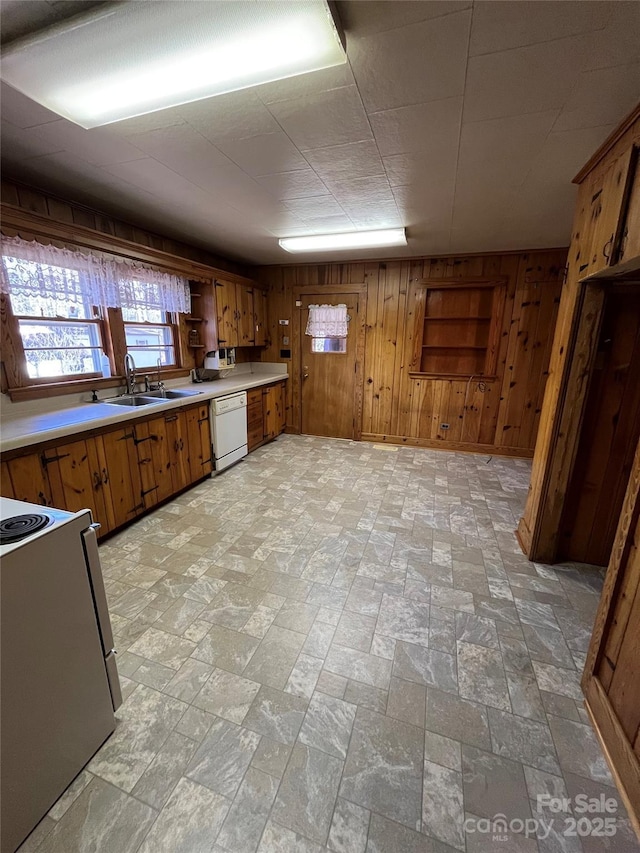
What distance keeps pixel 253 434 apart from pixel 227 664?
3067 mm

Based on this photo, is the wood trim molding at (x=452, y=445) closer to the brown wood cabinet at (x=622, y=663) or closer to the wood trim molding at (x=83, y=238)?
the wood trim molding at (x=83, y=238)

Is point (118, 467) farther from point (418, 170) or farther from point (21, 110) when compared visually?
point (418, 170)

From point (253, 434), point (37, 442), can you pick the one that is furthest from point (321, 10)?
point (253, 434)

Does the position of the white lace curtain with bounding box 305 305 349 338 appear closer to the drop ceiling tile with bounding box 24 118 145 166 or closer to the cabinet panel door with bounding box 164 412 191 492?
the cabinet panel door with bounding box 164 412 191 492

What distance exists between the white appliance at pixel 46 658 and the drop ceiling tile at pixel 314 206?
2.64 metres

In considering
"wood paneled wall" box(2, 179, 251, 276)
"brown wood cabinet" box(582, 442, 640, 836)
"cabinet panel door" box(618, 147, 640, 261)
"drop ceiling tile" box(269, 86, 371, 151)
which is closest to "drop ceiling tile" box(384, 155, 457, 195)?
"drop ceiling tile" box(269, 86, 371, 151)

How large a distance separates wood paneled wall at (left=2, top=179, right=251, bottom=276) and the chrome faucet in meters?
1.03

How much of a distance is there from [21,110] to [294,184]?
4.77 ft

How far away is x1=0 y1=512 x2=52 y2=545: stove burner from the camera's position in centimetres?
96

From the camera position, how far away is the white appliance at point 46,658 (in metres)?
0.93

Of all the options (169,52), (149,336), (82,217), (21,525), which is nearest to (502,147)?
(169,52)

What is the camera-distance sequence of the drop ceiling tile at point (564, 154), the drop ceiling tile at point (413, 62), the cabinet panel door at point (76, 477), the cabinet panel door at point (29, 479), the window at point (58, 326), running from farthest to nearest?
the window at point (58, 326) < the cabinet panel door at point (76, 477) < the cabinet panel door at point (29, 479) < the drop ceiling tile at point (564, 154) < the drop ceiling tile at point (413, 62)

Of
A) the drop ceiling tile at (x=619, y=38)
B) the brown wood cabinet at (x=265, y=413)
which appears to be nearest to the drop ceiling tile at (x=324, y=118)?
the drop ceiling tile at (x=619, y=38)

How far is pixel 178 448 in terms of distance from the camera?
3.12 meters
